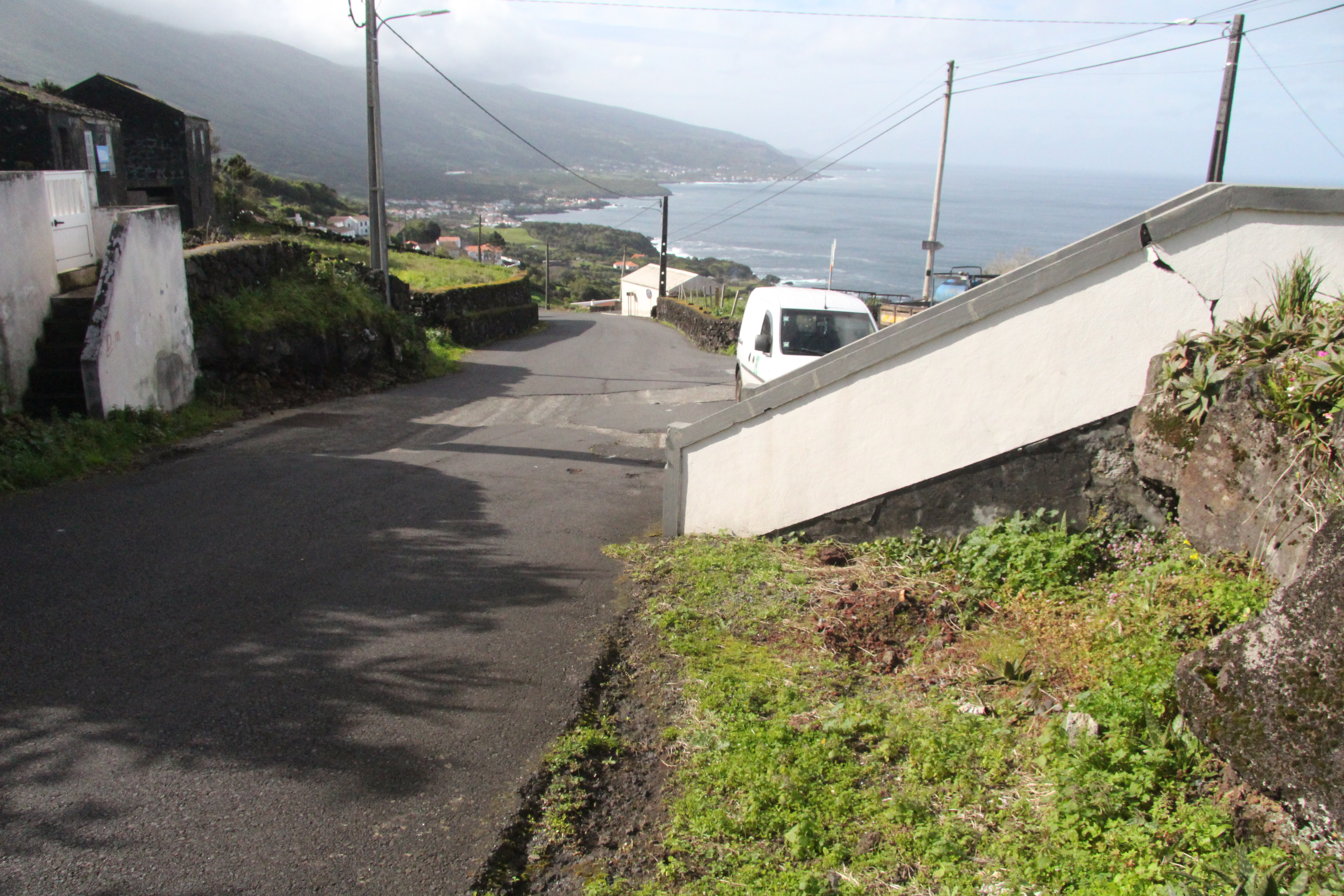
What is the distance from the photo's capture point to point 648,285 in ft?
250

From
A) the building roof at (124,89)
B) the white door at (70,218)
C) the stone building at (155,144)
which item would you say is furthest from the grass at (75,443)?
the building roof at (124,89)

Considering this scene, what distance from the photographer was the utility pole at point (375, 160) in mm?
17453

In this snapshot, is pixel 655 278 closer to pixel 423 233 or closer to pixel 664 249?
pixel 423 233

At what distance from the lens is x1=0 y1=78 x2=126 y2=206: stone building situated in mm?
26359

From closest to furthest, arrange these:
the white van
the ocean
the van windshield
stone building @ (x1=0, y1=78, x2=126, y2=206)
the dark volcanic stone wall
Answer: the dark volcanic stone wall → the white van → the van windshield → stone building @ (x1=0, y1=78, x2=126, y2=206) → the ocean

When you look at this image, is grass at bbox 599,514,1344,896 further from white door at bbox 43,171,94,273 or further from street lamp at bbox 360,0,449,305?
street lamp at bbox 360,0,449,305

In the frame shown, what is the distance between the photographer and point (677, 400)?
54.9ft

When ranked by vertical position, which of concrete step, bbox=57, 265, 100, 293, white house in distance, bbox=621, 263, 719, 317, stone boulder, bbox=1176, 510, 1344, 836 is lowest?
white house in distance, bbox=621, 263, 719, 317

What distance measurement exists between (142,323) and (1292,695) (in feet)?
36.8

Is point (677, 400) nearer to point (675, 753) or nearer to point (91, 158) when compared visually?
point (675, 753)

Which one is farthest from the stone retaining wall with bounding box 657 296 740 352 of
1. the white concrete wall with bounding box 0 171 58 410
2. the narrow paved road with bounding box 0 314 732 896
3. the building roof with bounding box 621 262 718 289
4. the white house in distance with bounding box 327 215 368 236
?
the building roof with bounding box 621 262 718 289

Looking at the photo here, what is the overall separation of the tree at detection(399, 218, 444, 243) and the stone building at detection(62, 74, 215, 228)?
36.7m

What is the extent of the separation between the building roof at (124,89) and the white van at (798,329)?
33814 mm

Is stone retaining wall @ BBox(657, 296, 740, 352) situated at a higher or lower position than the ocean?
lower
